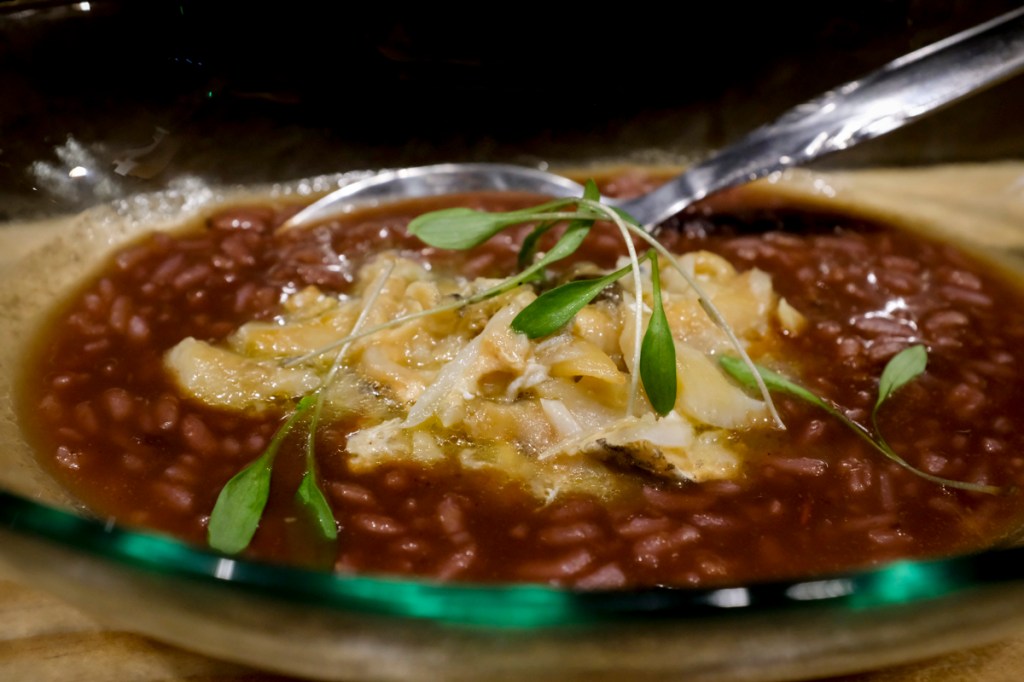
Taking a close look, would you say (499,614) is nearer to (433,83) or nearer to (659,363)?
(659,363)

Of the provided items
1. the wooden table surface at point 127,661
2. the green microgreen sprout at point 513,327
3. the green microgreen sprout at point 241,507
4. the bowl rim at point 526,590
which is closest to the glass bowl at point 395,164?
the bowl rim at point 526,590

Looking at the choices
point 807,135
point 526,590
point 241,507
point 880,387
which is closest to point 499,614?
point 526,590

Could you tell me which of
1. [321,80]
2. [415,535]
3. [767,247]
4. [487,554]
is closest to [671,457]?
[487,554]

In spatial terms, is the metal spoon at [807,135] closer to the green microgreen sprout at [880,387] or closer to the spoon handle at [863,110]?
the spoon handle at [863,110]

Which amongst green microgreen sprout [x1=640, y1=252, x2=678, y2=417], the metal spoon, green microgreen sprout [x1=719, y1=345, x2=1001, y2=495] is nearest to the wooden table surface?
green microgreen sprout [x1=719, y1=345, x2=1001, y2=495]

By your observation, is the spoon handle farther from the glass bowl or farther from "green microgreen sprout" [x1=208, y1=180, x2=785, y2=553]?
"green microgreen sprout" [x1=208, y1=180, x2=785, y2=553]
